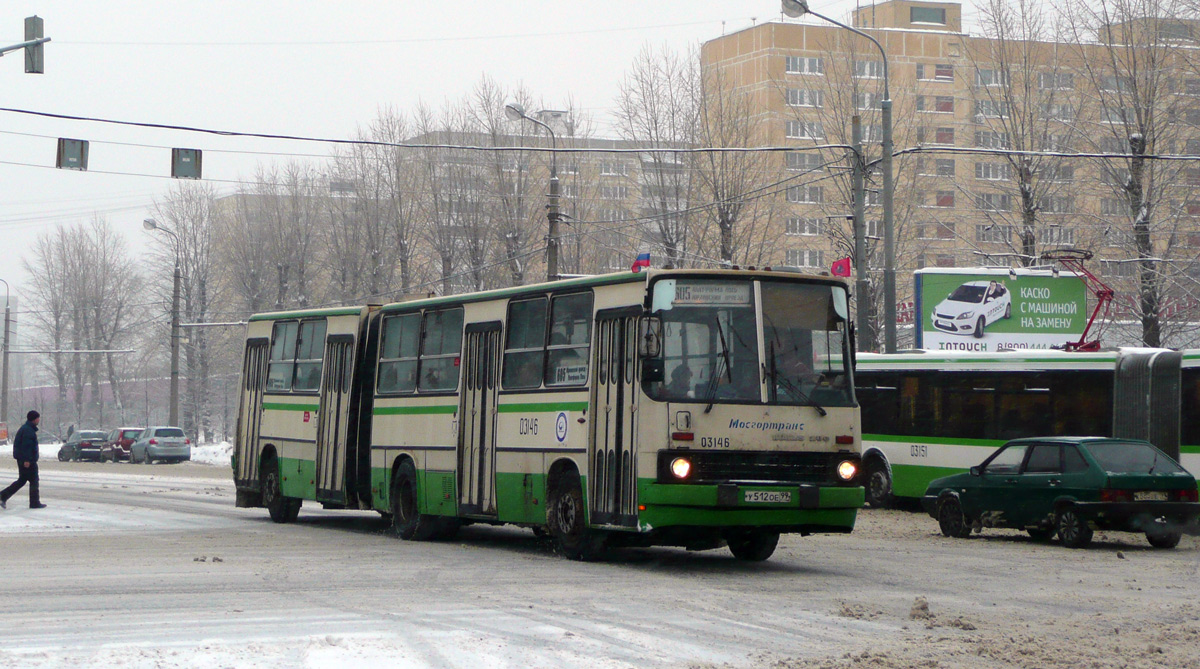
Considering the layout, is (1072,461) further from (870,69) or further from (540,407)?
(870,69)

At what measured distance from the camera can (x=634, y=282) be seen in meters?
15.0

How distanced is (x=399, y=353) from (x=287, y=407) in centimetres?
327

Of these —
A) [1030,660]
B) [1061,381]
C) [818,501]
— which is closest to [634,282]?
[818,501]

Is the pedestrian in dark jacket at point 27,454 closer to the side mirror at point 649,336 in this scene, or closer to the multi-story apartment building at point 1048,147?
the side mirror at point 649,336

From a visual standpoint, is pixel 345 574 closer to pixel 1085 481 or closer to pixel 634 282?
pixel 634 282

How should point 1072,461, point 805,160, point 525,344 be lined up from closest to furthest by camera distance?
point 525,344, point 1072,461, point 805,160

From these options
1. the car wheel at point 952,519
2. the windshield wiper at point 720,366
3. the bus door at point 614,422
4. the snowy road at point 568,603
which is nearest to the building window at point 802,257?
the car wheel at point 952,519

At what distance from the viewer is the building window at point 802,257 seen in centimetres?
6612

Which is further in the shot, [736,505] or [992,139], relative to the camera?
[992,139]

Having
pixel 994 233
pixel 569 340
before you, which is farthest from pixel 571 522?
pixel 994 233

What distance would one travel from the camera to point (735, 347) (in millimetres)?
14648

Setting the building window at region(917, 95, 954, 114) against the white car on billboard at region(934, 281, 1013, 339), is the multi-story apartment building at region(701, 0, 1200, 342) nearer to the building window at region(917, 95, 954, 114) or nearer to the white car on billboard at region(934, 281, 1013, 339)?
the white car on billboard at region(934, 281, 1013, 339)

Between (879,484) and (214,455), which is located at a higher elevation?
(879,484)

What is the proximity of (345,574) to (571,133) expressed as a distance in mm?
46540
